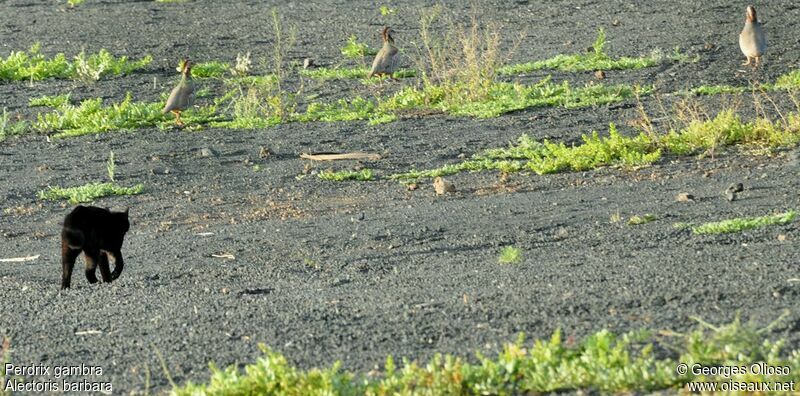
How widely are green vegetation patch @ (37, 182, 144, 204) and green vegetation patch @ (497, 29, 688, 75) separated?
576 cm

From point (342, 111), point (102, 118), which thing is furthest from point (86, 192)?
point (342, 111)

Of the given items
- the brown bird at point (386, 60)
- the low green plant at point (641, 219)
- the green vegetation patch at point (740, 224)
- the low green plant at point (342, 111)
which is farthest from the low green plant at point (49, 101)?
the green vegetation patch at point (740, 224)

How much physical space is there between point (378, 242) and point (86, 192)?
363cm

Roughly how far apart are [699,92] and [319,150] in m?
4.31

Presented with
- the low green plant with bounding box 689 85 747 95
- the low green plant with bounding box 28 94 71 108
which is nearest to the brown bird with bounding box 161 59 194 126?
the low green plant with bounding box 28 94 71 108

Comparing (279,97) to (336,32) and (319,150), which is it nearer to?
(319,150)

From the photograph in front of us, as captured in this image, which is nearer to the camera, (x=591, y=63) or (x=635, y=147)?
(x=635, y=147)

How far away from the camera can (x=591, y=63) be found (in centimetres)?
1681

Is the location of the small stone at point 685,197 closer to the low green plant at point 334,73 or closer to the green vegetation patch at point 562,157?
the green vegetation patch at point 562,157

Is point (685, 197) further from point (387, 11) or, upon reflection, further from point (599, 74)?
point (387, 11)

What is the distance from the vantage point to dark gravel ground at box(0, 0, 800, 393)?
259 inches

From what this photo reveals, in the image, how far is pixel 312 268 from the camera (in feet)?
29.0

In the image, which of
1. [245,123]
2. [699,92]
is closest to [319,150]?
[245,123]

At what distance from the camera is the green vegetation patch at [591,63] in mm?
16547
